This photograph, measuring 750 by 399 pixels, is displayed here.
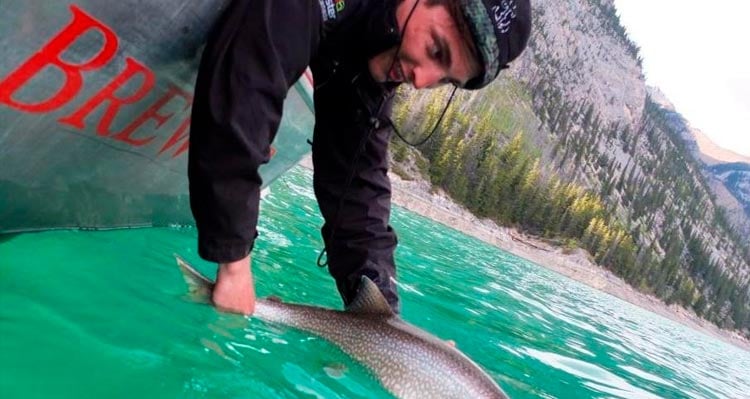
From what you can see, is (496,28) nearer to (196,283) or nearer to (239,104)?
(239,104)

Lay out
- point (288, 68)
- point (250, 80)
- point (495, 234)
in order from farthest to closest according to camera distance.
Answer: point (495, 234) < point (288, 68) < point (250, 80)

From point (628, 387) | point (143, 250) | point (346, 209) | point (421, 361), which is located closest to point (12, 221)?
point (143, 250)

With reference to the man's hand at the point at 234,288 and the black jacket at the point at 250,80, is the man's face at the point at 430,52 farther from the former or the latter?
the man's hand at the point at 234,288

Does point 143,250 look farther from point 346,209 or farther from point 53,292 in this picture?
point 346,209

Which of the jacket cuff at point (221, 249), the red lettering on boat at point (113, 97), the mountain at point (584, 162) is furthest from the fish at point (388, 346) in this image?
the mountain at point (584, 162)

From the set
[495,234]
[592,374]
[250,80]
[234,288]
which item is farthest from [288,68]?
[495,234]

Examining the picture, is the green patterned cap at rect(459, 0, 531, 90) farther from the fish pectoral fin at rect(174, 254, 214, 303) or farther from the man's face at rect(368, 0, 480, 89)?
the fish pectoral fin at rect(174, 254, 214, 303)

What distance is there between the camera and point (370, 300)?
314 centimetres

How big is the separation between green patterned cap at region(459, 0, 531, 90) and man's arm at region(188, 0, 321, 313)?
634 millimetres

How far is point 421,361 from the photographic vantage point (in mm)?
2977

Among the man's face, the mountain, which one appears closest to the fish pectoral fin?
the man's face

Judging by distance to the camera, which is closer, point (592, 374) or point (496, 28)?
point (496, 28)

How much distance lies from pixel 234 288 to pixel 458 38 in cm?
145

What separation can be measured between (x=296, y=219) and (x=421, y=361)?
8306 millimetres
